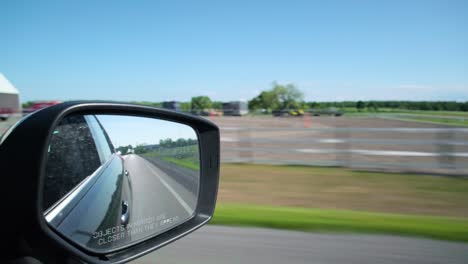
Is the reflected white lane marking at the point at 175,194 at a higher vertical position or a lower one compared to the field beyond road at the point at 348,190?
higher

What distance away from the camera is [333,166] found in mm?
10984

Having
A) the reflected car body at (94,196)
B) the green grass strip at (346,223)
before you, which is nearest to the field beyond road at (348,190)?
the green grass strip at (346,223)

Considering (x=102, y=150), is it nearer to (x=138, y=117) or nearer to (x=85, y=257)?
(x=138, y=117)

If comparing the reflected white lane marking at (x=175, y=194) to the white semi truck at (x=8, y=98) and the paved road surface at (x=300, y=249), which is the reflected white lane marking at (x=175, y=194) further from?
the white semi truck at (x=8, y=98)

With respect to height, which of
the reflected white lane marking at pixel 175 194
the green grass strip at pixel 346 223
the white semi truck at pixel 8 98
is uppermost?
the white semi truck at pixel 8 98

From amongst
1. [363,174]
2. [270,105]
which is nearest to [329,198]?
[363,174]

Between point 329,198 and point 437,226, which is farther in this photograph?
point 329,198

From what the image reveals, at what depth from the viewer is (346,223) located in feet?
16.0

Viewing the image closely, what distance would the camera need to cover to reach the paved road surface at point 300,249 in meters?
3.49

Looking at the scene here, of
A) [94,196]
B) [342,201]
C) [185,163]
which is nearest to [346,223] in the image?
[342,201]

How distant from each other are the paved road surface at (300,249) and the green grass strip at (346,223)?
0.32 meters

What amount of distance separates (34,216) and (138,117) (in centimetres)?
91

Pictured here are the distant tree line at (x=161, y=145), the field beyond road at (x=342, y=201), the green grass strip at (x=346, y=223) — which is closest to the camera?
the distant tree line at (x=161, y=145)

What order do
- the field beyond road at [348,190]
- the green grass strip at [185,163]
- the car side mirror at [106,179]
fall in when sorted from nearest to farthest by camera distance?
the car side mirror at [106,179] < the green grass strip at [185,163] < the field beyond road at [348,190]
